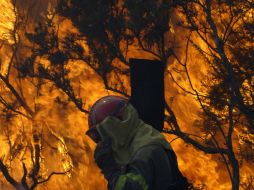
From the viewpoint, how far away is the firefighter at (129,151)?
2039mm

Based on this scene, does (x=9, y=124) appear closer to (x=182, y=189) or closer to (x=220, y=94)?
(x=220, y=94)

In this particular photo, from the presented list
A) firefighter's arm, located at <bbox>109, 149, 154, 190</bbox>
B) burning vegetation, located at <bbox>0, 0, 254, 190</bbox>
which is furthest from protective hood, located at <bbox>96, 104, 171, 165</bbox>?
burning vegetation, located at <bbox>0, 0, 254, 190</bbox>

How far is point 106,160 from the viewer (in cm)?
217

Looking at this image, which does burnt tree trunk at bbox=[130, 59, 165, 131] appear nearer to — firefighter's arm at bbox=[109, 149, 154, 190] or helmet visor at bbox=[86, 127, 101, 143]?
helmet visor at bbox=[86, 127, 101, 143]

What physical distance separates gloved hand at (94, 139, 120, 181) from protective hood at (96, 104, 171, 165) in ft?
0.09

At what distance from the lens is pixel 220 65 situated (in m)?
6.86

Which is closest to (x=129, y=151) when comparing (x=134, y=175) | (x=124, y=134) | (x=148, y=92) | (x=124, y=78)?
(x=124, y=134)

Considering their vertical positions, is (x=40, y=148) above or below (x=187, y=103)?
below

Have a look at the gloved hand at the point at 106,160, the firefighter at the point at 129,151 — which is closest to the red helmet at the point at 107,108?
the firefighter at the point at 129,151

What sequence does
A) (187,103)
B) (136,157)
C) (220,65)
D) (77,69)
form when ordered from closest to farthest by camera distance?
(136,157) < (220,65) < (187,103) < (77,69)

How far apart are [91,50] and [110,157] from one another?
20.6ft

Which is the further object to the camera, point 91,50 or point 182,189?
point 91,50

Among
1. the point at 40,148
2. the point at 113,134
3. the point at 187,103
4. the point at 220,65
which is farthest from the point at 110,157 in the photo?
the point at 40,148

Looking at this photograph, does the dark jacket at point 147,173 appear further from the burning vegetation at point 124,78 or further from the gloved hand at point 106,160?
the burning vegetation at point 124,78
